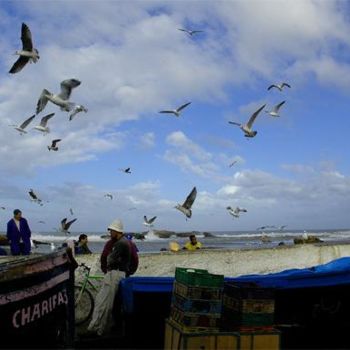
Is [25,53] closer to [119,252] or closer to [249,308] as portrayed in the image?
[119,252]

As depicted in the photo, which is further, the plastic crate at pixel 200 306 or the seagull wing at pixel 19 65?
the seagull wing at pixel 19 65

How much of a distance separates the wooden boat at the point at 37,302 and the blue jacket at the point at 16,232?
506 centimetres

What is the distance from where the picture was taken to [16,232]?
37.8 ft

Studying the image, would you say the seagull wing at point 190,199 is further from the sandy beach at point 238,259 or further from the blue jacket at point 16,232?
the blue jacket at point 16,232

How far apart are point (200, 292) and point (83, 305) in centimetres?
376

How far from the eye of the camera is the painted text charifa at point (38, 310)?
5.47 meters

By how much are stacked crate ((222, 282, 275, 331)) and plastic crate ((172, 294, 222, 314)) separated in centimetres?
18

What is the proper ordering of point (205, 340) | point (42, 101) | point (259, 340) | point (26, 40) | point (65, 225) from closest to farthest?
point (205, 340) → point (259, 340) → point (26, 40) → point (42, 101) → point (65, 225)

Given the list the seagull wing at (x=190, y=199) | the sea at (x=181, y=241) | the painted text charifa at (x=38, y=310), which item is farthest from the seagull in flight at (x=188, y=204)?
the sea at (x=181, y=241)

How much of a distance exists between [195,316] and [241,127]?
44.1ft

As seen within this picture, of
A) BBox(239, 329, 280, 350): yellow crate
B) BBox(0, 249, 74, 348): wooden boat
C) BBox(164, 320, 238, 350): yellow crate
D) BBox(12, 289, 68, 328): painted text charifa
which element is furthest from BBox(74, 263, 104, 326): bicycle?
BBox(239, 329, 280, 350): yellow crate

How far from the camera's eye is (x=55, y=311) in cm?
631

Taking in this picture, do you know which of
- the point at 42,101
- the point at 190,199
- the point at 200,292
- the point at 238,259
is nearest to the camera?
the point at 200,292

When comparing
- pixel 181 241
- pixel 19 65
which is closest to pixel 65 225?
pixel 19 65
